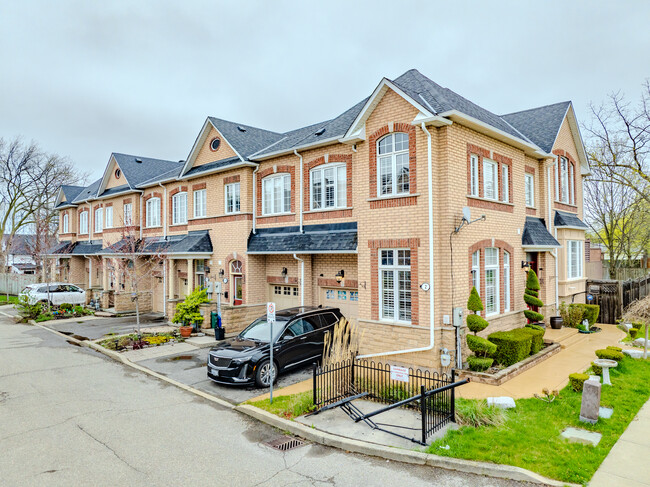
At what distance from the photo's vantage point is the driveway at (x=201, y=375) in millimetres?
10453

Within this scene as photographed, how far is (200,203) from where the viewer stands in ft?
68.6

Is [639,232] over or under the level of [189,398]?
over

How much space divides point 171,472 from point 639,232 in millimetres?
38474

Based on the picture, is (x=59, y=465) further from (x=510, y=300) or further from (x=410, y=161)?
(x=510, y=300)

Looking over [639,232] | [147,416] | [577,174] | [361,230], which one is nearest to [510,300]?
[361,230]

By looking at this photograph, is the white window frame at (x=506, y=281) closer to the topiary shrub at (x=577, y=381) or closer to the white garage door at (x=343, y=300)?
the topiary shrub at (x=577, y=381)

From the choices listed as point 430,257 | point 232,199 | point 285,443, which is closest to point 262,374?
point 285,443

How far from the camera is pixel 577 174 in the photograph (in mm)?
19781

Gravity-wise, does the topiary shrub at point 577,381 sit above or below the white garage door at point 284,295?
below

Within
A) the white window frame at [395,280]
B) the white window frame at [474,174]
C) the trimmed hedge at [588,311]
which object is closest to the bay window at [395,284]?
the white window frame at [395,280]

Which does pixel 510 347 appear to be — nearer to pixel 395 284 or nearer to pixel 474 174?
pixel 395 284

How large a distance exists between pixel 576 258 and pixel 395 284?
11541 millimetres

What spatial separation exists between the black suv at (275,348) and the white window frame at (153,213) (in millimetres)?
15072

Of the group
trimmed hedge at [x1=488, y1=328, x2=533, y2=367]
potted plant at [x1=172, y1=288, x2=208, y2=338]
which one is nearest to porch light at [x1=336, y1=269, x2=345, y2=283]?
trimmed hedge at [x1=488, y1=328, x2=533, y2=367]
